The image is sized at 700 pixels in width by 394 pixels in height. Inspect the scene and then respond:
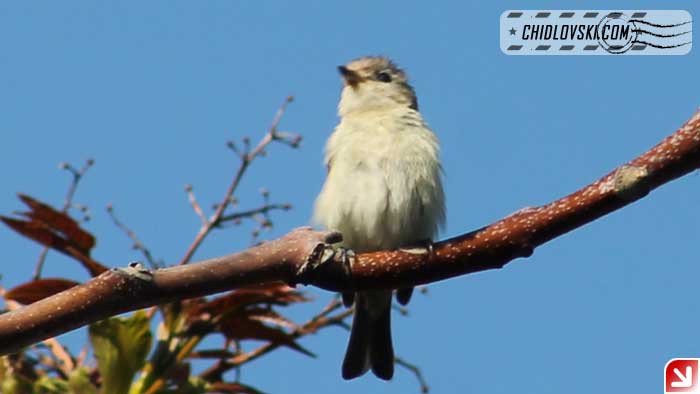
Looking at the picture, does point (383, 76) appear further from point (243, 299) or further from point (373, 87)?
point (243, 299)

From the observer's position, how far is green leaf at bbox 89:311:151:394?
3.48 m

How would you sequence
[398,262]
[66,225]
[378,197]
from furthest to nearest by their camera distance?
1. [378,197]
2. [66,225]
3. [398,262]

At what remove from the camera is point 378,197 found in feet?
15.9

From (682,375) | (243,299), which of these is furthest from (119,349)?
(682,375)

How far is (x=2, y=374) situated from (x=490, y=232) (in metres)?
1.98

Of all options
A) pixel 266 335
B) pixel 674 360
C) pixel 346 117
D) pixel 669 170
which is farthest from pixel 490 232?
pixel 346 117

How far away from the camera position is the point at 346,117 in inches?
219

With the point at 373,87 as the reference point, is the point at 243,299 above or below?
below

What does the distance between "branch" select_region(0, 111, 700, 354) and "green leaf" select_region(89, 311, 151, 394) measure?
4.46 ft

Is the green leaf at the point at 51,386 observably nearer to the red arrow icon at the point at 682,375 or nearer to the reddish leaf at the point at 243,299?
the reddish leaf at the point at 243,299

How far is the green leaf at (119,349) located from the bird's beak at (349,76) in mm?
2633

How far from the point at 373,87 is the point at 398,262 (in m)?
3.62

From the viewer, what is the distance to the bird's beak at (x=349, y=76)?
5916mm

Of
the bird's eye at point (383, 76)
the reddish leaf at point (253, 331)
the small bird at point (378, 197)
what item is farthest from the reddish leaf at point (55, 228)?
the bird's eye at point (383, 76)
